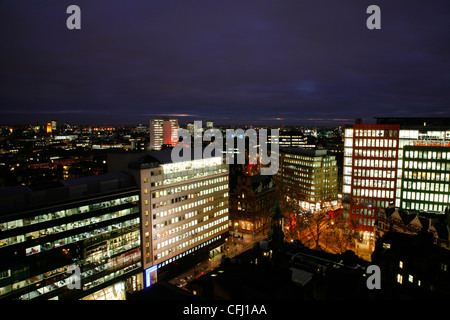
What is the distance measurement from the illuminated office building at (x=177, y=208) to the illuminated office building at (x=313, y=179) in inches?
1811

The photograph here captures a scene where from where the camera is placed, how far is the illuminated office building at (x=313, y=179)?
110250 millimetres

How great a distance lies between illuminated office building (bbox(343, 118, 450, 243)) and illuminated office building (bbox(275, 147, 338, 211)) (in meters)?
→ 25.6

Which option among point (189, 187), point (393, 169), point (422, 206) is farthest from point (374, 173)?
point (189, 187)

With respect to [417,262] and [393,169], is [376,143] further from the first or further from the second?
[417,262]

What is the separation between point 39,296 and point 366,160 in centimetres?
7825

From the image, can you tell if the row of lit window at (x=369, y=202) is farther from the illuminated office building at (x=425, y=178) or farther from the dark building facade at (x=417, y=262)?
the dark building facade at (x=417, y=262)

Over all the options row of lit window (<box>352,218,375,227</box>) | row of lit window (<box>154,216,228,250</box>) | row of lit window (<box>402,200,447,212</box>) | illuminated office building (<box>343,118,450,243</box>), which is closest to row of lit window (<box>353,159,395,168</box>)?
illuminated office building (<box>343,118,450,243</box>)

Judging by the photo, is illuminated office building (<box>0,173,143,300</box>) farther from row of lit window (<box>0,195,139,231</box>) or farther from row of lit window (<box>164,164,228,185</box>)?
row of lit window (<box>164,164,228,185</box>)

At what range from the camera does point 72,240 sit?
153ft

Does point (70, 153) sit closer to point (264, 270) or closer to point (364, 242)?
point (364, 242)

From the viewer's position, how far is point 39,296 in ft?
140

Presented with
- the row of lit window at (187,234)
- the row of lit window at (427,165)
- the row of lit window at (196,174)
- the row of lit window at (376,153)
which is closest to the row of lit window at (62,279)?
the row of lit window at (187,234)
